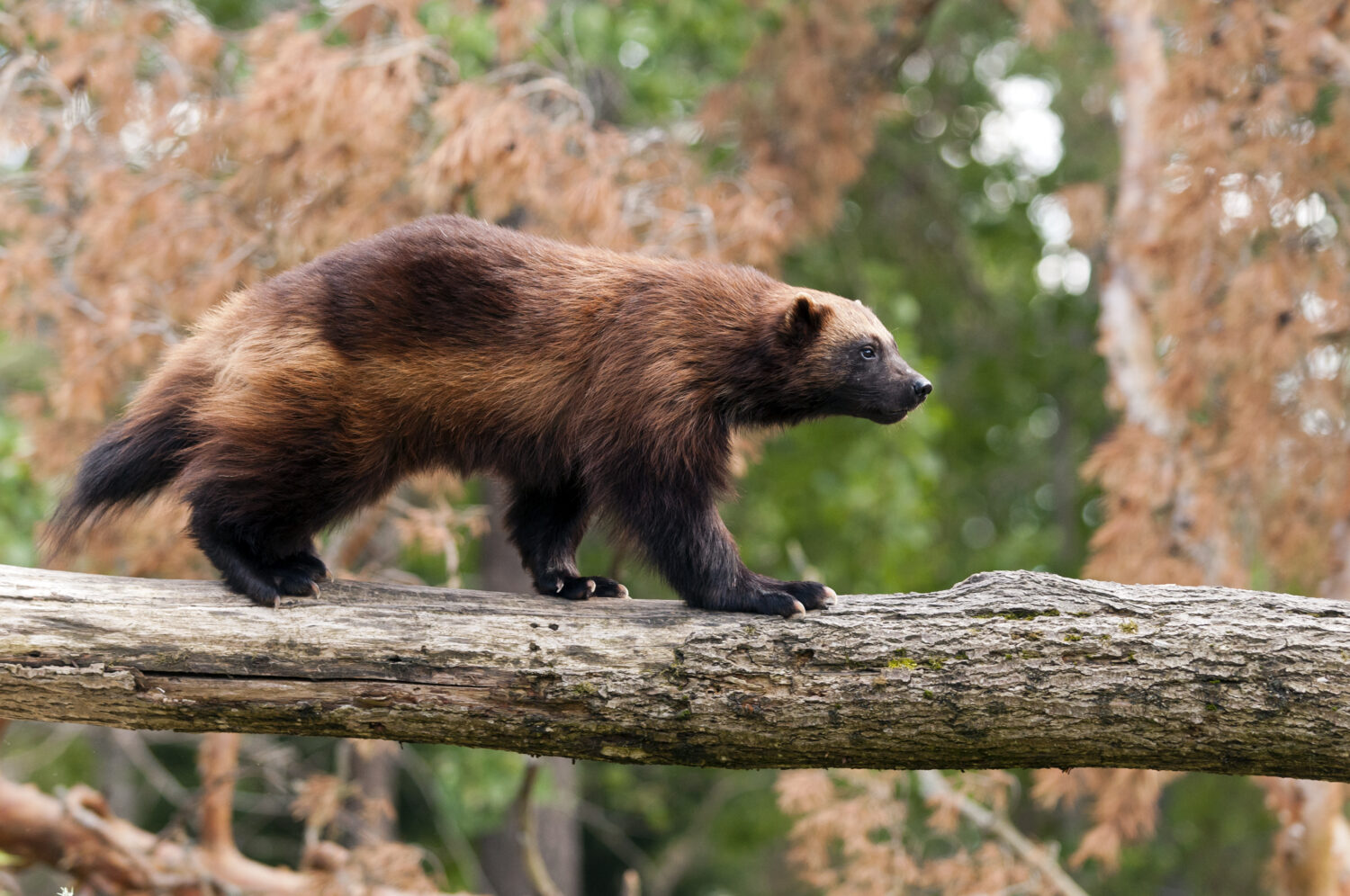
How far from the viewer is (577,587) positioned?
436 cm

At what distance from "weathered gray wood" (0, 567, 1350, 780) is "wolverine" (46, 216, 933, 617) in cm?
32

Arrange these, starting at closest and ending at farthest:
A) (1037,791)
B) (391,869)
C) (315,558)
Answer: (315,558) → (1037,791) → (391,869)

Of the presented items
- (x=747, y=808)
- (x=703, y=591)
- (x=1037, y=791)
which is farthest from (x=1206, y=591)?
(x=747, y=808)

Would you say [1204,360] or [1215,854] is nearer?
[1204,360]

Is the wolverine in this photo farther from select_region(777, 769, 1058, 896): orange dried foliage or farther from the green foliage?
the green foliage

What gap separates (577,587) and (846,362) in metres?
1.27

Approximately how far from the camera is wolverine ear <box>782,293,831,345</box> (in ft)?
14.0

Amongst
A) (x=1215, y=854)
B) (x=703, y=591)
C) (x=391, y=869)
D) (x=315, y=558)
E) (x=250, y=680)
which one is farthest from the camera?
(x=1215, y=854)

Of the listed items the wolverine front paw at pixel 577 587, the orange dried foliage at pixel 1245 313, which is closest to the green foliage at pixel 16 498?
the wolverine front paw at pixel 577 587

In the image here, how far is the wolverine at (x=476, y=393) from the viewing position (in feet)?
12.8

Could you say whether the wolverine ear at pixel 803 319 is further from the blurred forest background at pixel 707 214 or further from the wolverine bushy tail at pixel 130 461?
the wolverine bushy tail at pixel 130 461

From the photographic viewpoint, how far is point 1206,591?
3.44 metres

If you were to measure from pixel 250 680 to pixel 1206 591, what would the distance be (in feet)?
9.01

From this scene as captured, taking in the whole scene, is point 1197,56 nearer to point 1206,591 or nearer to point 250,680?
Answer: point 1206,591
